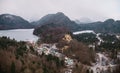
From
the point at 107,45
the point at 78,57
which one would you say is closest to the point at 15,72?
the point at 78,57

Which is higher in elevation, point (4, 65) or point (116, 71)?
point (4, 65)

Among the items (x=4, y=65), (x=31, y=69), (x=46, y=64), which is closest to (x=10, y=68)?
(x=4, y=65)

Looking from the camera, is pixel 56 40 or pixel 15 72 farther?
pixel 56 40

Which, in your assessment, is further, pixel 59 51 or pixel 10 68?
pixel 59 51

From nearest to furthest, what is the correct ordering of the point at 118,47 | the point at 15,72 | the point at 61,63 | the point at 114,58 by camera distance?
the point at 15,72 < the point at 61,63 < the point at 114,58 < the point at 118,47

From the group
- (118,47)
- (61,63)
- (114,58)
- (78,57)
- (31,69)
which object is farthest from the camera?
(118,47)

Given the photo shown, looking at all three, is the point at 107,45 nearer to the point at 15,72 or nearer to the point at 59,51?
the point at 59,51

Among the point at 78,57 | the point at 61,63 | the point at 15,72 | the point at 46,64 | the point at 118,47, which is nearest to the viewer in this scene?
the point at 15,72

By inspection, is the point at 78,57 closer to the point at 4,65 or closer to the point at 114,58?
the point at 114,58

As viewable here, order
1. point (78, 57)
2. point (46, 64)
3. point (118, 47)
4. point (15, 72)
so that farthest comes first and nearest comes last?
1. point (118, 47)
2. point (78, 57)
3. point (46, 64)
4. point (15, 72)
